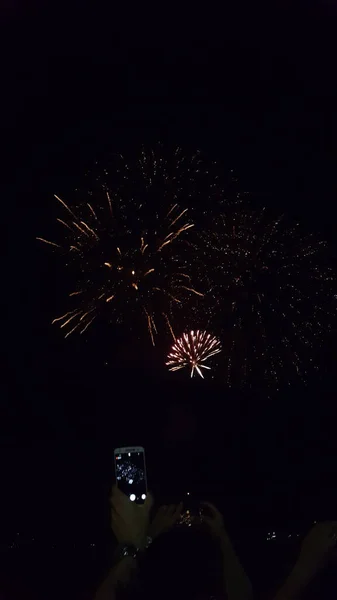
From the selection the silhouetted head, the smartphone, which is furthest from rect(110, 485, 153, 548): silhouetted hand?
the smartphone

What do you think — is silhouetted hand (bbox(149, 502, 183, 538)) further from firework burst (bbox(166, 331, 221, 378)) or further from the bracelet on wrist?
firework burst (bbox(166, 331, 221, 378))

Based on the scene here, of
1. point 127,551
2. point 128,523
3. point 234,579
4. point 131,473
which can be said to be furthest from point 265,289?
point 234,579

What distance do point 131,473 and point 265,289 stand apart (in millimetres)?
1581

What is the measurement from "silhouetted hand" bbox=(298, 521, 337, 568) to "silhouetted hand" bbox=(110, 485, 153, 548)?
72 cm

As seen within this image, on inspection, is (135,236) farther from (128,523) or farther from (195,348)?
(128,523)

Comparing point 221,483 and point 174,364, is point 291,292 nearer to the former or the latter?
point 174,364

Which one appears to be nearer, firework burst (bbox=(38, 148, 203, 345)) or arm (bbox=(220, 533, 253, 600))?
arm (bbox=(220, 533, 253, 600))

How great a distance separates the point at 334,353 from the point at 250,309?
0.81 meters

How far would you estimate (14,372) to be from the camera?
562 centimetres

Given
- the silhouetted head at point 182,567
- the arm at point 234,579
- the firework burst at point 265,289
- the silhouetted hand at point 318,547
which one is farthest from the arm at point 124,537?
the firework burst at point 265,289

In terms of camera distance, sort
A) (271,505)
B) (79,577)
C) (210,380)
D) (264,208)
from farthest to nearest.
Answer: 1. (210,380)
2. (271,505)
3. (264,208)
4. (79,577)

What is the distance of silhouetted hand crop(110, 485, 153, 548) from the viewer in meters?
2.76

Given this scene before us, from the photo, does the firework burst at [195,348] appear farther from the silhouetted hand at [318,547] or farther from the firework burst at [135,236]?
the silhouetted hand at [318,547]

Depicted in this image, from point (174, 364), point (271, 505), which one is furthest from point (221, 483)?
point (174, 364)
